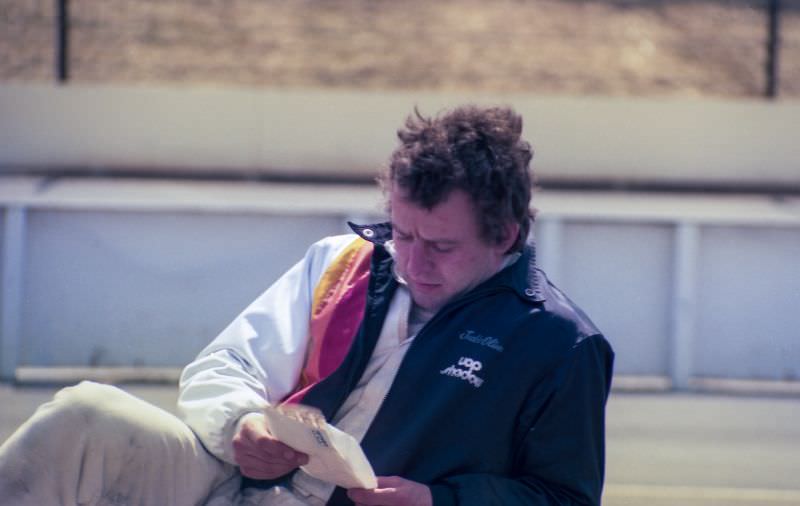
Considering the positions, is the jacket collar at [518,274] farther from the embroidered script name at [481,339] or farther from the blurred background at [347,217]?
the blurred background at [347,217]

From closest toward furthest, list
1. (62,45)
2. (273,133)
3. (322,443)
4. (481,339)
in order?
(322,443), (481,339), (273,133), (62,45)

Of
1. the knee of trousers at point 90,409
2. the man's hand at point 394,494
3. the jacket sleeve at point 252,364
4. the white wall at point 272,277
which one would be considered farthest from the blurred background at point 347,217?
the knee of trousers at point 90,409

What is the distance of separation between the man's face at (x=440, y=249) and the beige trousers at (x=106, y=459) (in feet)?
1.93

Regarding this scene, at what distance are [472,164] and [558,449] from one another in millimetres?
654

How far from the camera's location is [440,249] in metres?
2.97

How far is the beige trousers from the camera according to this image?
2732mm

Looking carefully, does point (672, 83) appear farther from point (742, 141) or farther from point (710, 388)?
point (710, 388)

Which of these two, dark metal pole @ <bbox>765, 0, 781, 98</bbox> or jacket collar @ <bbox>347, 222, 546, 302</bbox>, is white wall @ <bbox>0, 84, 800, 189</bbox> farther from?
jacket collar @ <bbox>347, 222, 546, 302</bbox>

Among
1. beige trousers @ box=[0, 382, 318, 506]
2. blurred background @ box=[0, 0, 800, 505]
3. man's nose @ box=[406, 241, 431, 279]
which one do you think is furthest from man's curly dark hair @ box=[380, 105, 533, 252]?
blurred background @ box=[0, 0, 800, 505]

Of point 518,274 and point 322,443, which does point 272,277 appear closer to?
point 518,274

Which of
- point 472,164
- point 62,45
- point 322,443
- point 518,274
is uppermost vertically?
point 62,45

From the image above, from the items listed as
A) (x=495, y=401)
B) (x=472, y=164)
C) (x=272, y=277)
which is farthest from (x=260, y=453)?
(x=272, y=277)

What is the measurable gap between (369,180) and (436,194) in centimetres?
912

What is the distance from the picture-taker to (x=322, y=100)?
12.2 metres
